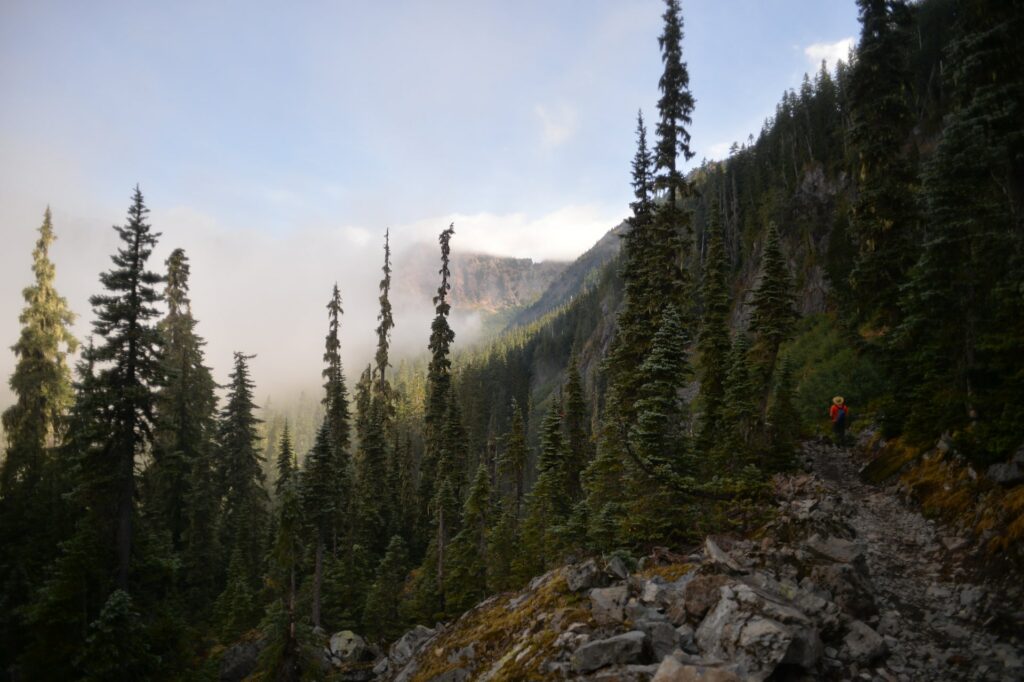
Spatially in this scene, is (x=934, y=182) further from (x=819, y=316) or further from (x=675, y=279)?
(x=819, y=316)

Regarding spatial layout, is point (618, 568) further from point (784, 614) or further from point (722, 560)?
point (784, 614)

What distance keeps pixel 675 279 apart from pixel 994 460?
11.9m

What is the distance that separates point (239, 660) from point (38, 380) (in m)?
19.7

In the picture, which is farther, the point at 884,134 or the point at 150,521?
the point at 150,521

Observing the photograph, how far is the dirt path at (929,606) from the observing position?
759cm

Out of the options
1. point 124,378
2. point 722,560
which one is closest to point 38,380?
point 124,378

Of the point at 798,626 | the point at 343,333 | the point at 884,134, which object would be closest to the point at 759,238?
the point at 884,134

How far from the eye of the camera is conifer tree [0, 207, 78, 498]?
2836cm

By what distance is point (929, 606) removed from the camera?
9445 mm

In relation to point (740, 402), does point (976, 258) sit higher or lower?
higher

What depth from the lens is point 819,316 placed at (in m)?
44.9

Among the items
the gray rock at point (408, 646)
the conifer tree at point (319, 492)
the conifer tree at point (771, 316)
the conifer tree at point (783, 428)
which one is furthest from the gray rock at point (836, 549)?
the conifer tree at point (319, 492)

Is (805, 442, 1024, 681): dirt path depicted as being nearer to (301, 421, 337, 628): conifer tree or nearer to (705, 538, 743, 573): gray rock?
(705, 538, 743, 573): gray rock

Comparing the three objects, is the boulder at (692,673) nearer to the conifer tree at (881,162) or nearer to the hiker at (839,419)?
the hiker at (839,419)
